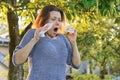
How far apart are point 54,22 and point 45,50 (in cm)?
23

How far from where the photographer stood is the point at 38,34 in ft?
9.41

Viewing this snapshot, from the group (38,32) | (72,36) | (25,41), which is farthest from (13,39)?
(38,32)

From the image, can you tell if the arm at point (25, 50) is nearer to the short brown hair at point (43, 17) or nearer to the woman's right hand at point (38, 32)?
the woman's right hand at point (38, 32)

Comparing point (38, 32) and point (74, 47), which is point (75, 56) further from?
point (38, 32)

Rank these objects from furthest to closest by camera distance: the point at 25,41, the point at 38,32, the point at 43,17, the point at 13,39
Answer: the point at 13,39
the point at 43,17
the point at 25,41
the point at 38,32

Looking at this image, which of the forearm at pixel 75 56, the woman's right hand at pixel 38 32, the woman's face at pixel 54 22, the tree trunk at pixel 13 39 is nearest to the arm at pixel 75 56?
the forearm at pixel 75 56

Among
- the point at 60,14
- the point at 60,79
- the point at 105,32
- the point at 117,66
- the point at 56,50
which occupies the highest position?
the point at 60,14

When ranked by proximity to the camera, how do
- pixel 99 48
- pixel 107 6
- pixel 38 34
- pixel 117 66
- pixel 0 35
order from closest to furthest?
1. pixel 38 34
2. pixel 107 6
3. pixel 99 48
4. pixel 117 66
5. pixel 0 35

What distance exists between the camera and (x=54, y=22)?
3.01m

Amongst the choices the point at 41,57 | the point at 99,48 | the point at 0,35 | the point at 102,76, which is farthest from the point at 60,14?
the point at 0,35

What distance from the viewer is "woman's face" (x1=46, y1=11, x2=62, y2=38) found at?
118 inches

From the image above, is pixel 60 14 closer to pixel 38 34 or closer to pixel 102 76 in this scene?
pixel 38 34

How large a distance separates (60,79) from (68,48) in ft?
1.08

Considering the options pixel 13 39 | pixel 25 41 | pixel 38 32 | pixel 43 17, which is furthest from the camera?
pixel 13 39
